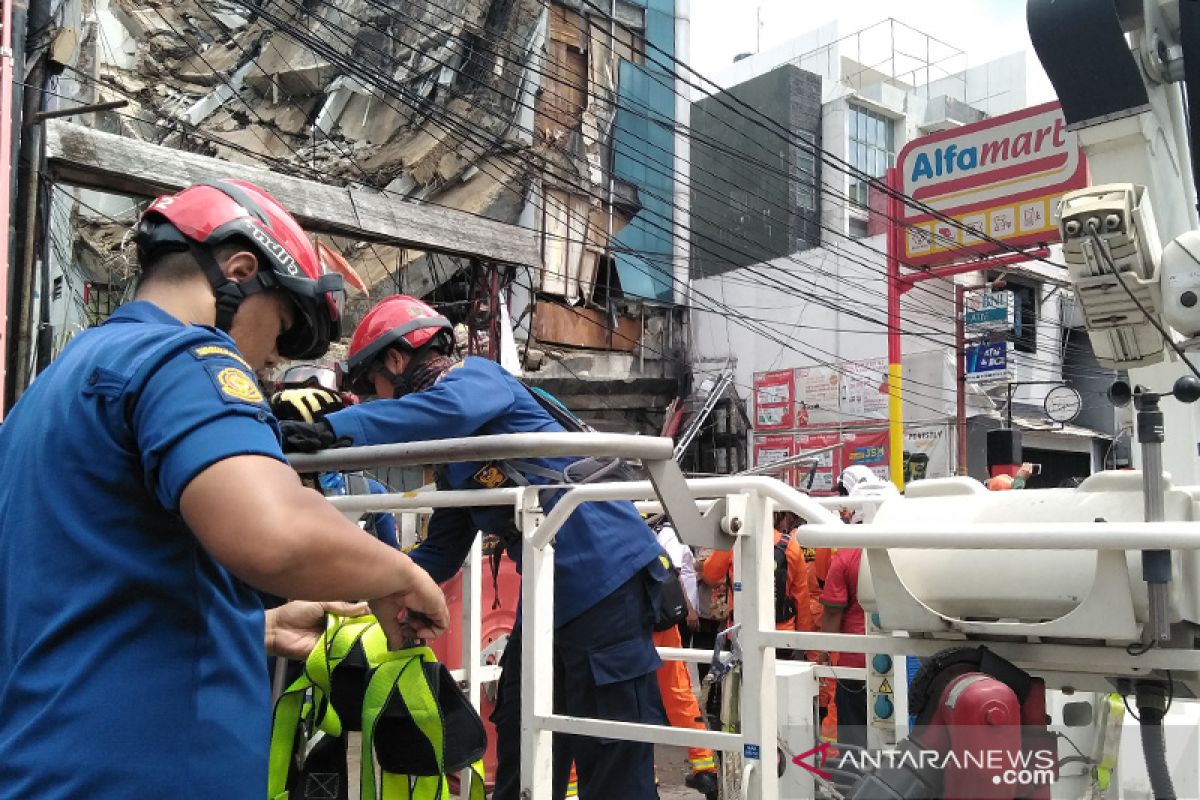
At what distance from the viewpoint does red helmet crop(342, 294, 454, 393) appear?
365 centimetres

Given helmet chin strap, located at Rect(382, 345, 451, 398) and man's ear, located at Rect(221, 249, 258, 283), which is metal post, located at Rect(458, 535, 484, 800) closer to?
helmet chin strap, located at Rect(382, 345, 451, 398)

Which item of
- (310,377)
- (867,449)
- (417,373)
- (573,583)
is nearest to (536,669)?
(573,583)

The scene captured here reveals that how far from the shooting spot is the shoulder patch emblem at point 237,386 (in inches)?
57.0

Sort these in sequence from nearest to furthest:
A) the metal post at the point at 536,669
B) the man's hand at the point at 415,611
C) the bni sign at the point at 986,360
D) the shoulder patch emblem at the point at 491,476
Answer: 1. the man's hand at the point at 415,611
2. the metal post at the point at 536,669
3. the shoulder patch emblem at the point at 491,476
4. the bni sign at the point at 986,360

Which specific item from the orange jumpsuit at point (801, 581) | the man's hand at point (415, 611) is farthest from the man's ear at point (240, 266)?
the orange jumpsuit at point (801, 581)

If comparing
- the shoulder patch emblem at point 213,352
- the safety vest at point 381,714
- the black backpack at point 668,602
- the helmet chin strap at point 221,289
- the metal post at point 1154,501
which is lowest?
the safety vest at point 381,714

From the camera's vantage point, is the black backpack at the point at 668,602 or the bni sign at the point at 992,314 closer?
the black backpack at the point at 668,602

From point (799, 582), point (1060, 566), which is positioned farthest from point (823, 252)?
point (1060, 566)

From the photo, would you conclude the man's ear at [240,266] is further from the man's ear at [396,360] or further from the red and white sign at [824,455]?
the red and white sign at [824,455]

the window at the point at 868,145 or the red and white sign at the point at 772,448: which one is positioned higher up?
the window at the point at 868,145

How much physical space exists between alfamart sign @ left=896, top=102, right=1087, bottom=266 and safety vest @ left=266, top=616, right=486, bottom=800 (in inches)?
554

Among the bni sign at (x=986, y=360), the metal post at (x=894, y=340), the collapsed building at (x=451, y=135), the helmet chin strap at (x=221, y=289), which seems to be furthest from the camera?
the collapsed building at (x=451, y=135)

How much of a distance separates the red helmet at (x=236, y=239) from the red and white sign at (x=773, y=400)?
2092cm

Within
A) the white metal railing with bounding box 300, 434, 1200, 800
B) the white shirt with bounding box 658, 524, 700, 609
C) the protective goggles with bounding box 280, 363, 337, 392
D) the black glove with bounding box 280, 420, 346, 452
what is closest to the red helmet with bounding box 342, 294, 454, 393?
the white metal railing with bounding box 300, 434, 1200, 800
